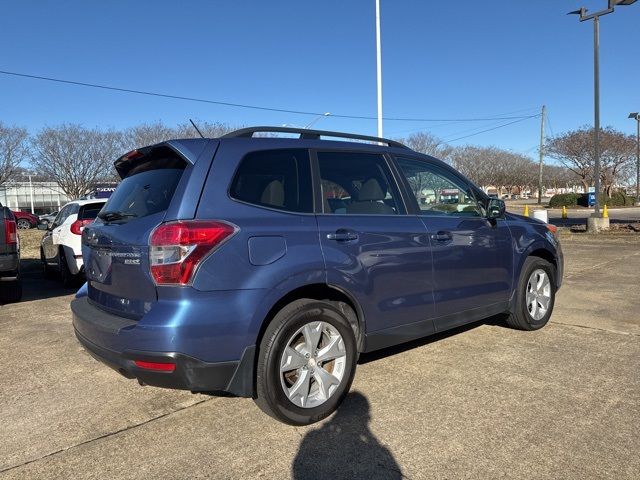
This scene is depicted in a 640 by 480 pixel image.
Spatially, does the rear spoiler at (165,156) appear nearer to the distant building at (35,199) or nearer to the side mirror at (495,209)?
the side mirror at (495,209)

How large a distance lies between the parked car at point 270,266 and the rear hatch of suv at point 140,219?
11 millimetres

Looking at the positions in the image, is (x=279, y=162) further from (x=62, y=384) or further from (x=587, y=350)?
(x=587, y=350)

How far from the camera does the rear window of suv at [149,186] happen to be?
3125 mm

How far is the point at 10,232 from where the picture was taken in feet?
20.7

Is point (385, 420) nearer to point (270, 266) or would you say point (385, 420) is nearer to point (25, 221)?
point (270, 266)

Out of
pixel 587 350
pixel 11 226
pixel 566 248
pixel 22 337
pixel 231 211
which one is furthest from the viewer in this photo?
pixel 566 248

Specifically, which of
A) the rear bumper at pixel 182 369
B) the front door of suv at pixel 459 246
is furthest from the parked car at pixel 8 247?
the front door of suv at pixel 459 246

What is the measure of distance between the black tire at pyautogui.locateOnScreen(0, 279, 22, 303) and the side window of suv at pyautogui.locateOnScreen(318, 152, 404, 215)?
546 centimetres

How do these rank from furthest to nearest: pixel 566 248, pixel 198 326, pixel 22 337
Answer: pixel 566 248, pixel 22 337, pixel 198 326

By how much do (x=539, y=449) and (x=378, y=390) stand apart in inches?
47.0

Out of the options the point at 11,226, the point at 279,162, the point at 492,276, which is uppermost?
the point at 279,162

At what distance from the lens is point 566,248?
504 inches

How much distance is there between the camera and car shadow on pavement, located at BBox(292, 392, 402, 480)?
107 inches

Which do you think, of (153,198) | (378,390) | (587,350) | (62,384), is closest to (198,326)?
(153,198)
